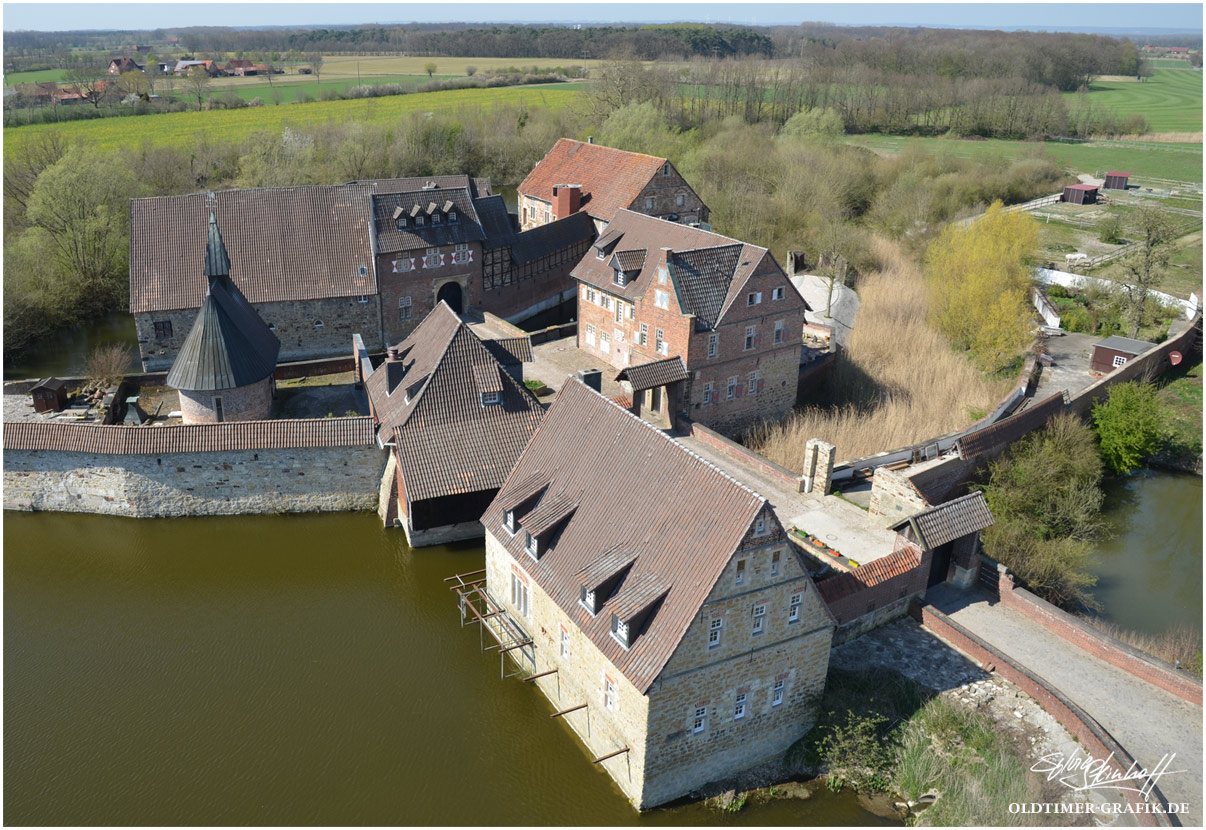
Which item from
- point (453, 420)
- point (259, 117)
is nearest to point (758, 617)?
point (453, 420)

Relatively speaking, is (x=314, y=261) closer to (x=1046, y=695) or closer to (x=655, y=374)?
(x=655, y=374)

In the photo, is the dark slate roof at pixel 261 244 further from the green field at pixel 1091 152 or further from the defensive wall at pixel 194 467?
the green field at pixel 1091 152

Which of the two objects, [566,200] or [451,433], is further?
[566,200]

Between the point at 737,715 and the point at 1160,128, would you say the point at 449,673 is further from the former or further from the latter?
the point at 1160,128

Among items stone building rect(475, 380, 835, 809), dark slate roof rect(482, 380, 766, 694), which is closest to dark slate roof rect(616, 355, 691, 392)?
dark slate roof rect(482, 380, 766, 694)

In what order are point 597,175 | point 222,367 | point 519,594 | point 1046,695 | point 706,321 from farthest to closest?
1. point 597,175
2. point 706,321
3. point 222,367
4. point 519,594
5. point 1046,695

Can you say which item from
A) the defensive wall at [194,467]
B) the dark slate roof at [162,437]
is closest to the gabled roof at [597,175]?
the defensive wall at [194,467]
